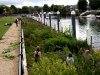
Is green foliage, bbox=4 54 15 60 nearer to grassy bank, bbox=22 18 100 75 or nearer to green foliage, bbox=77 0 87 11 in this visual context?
grassy bank, bbox=22 18 100 75

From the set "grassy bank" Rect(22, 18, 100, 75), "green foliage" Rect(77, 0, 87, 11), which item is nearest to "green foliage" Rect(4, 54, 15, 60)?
"grassy bank" Rect(22, 18, 100, 75)

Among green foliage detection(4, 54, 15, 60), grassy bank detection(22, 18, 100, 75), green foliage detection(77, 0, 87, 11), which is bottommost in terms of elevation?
green foliage detection(4, 54, 15, 60)

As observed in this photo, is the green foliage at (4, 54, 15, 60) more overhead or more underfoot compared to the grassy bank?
more underfoot

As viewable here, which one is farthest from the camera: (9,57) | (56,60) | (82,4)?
(82,4)

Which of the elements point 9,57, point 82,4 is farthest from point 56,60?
point 82,4

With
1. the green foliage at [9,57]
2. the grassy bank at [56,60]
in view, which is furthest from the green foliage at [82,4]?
the green foliage at [9,57]

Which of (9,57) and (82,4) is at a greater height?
(82,4)

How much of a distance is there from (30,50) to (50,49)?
1600 mm

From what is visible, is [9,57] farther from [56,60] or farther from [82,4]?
[82,4]

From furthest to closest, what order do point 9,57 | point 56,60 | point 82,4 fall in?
1. point 82,4
2. point 9,57
3. point 56,60

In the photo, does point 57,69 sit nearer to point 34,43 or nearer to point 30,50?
point 30,50

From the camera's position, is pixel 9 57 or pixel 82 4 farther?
pixel 82 4

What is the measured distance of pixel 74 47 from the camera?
17516mm

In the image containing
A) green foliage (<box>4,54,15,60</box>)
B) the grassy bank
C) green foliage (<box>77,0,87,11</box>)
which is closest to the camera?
the grassy bank
